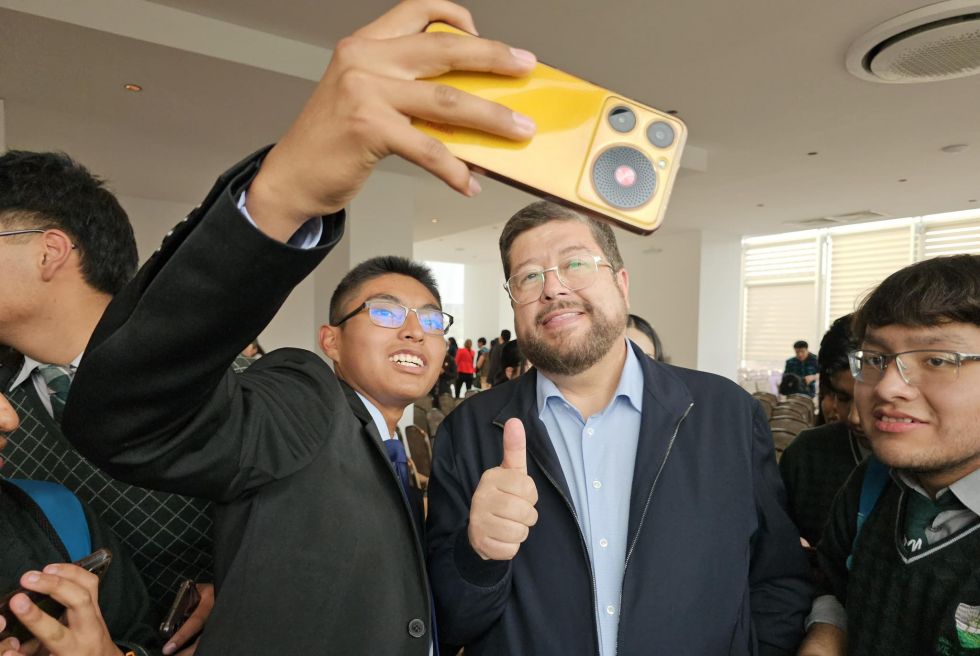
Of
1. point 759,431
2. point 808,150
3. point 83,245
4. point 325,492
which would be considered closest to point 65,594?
point 325,492

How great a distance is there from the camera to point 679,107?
216 inches

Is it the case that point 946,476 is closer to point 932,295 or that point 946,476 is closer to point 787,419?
point 932,295

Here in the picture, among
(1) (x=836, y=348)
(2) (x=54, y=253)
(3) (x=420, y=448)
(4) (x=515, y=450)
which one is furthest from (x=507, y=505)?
(3) (x=420, y=448)

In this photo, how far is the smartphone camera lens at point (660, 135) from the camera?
2.03 feet

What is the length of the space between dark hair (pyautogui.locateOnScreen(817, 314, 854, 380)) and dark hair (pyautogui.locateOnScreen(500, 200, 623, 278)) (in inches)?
47.5

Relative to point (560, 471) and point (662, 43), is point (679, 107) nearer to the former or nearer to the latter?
point (662, 43)

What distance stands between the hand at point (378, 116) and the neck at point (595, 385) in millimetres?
949

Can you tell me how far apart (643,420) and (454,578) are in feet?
1.87

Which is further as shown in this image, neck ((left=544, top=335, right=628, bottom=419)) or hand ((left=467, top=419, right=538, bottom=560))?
neck ((left=544, top=335, right=628, bottom=419))

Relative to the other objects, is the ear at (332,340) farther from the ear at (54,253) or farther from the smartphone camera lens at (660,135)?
the smartphone camera lens at (660,135)

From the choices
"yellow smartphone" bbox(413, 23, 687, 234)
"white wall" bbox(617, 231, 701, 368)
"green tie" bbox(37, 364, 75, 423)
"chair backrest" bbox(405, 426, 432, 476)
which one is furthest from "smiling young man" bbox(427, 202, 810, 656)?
"white wall" bbox(617, 231, 701, 368)

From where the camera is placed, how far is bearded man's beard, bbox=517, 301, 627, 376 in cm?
137

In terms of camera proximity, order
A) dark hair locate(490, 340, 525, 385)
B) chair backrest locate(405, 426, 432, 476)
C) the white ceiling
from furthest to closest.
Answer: chair backrest locate(405, 426, 432, 476) < dark hair locate(490, 340, 525, 385) < the white ceiling

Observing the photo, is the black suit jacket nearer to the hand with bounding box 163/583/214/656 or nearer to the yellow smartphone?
the yellow smartphone
